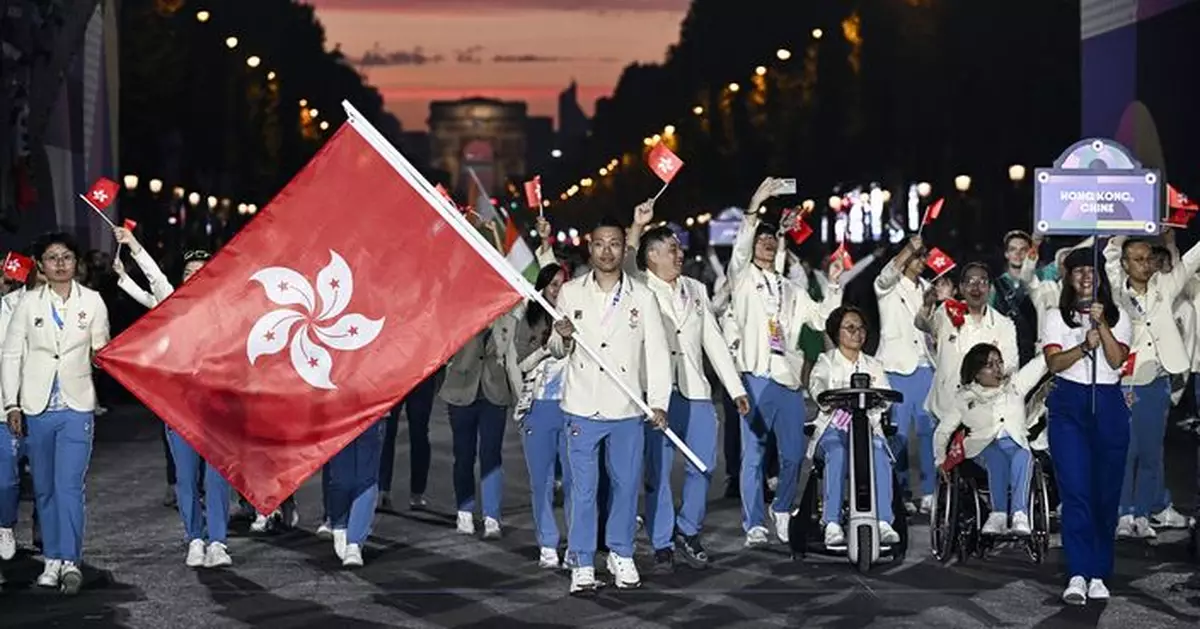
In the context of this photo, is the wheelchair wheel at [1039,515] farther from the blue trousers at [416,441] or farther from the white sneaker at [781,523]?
the blue trousers at [416,441]

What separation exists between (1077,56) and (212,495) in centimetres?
4402

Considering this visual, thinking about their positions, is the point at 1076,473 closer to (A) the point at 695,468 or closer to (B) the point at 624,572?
(B) the point at 624,572

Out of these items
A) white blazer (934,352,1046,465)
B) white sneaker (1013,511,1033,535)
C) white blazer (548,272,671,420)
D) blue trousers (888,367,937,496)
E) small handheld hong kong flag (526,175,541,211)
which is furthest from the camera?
small handheld hong kong flag (526,175,541,211)

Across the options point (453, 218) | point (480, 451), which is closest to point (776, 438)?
point (480, 451)

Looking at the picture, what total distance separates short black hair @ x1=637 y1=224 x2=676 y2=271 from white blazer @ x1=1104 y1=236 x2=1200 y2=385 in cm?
299

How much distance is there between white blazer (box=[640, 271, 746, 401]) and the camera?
592 inches

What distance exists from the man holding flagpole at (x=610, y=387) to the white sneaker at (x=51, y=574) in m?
2.76

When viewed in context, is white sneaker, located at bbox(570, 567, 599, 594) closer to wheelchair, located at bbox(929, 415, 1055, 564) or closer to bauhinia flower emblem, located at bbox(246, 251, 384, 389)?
bauhinia flower emblem, located at bbox(246, 251, 384, 389)

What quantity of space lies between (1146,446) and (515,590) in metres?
4.99

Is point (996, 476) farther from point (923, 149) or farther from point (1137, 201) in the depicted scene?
point (923, 149)

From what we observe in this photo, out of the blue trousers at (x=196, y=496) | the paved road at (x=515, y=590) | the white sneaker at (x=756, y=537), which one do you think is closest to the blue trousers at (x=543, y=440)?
the paved road at (x=515, y=590)

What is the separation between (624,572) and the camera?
13.6 metres

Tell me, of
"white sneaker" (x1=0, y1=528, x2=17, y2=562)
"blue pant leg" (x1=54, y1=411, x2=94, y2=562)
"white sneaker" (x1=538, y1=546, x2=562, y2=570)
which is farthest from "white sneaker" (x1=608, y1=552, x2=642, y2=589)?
"white sneaker" (x1=0, y1=528, x2=17, y2=562)

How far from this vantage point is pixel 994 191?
64.1 meters
